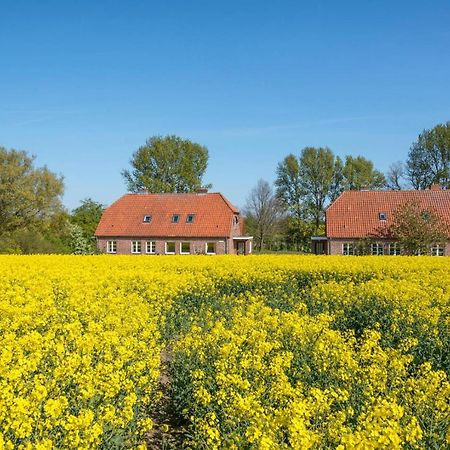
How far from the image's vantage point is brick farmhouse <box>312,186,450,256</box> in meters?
41.5

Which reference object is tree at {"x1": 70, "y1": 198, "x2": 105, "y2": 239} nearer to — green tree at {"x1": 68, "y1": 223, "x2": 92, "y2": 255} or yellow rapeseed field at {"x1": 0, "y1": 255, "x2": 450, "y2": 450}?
green tree at {"x1": 68, "y1": 223, "x2": 92, "y2": 255}

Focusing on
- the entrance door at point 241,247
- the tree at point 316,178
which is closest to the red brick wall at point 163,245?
the entrance door at point 241,247

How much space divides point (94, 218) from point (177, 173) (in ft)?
41.6

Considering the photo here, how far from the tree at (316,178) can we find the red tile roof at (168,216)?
67.8 ft

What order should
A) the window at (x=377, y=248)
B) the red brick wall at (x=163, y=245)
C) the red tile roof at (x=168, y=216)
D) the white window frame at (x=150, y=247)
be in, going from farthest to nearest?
the white window frame at (x=150, y=247), the red tile roof at (x=168, y=216), the red brick wall at (x=163, y=245), the window at (x=377, y=248)

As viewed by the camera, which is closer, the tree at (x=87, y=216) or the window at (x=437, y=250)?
the window at (x=437, y=250)

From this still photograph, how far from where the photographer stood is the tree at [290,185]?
2598 inches

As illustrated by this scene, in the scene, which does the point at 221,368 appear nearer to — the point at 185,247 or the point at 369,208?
the point at 185,247

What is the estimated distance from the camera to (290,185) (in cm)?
6694

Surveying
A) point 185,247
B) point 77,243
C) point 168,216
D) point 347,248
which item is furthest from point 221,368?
point 168,216

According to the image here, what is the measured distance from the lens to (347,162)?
65.8 metres

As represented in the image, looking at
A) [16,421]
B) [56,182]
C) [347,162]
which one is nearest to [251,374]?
[16,421]

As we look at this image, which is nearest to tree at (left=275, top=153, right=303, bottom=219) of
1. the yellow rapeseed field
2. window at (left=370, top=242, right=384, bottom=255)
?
window at (left=370, top=242, right=384, bottom=255)

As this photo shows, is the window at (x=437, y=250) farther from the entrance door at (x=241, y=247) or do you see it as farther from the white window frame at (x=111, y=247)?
the white window frame at (x=111, y=247)
